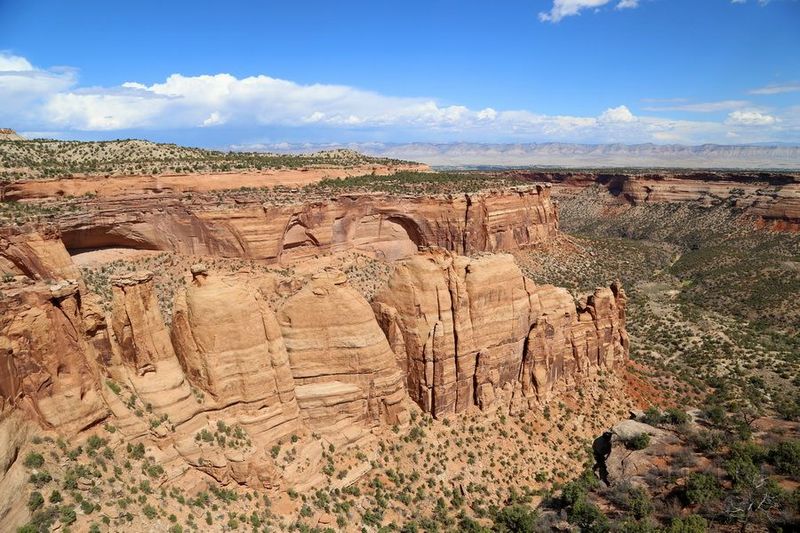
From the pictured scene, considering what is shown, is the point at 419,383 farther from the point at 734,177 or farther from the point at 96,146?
the point at 734,177

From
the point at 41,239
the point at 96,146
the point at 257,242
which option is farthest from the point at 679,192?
the point at 41,239

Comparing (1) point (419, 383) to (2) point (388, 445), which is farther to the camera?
(1) point (419, 383)

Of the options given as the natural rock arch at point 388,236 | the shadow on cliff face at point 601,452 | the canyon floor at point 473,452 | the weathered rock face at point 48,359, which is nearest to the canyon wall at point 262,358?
the weathered rock face at point 48,359

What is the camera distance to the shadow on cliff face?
27306mm

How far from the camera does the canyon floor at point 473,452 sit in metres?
18.7

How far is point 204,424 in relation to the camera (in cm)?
2180

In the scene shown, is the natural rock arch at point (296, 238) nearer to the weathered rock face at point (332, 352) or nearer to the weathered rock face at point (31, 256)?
the weathered rock face at point (31, 256)

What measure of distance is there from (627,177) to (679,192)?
1460cm

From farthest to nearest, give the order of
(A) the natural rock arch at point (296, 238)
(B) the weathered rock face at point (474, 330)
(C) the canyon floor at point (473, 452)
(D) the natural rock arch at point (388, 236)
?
(D) the natural rock arch at point (388, 236) → (A) the natural rock arch at point (296, 238) → (B) the weathered rock face at point (474, 330) → (C) the canyon floor at point (473, 452)

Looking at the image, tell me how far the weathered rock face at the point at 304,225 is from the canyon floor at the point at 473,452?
0.79 m

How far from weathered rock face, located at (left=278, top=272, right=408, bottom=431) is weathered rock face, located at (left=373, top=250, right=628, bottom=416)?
9.14 feet

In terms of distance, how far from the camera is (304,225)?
4806 cm

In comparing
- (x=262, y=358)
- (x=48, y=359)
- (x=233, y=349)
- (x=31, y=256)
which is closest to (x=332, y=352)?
(x=262, y=358)

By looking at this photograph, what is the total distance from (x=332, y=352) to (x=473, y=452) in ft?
34.2
